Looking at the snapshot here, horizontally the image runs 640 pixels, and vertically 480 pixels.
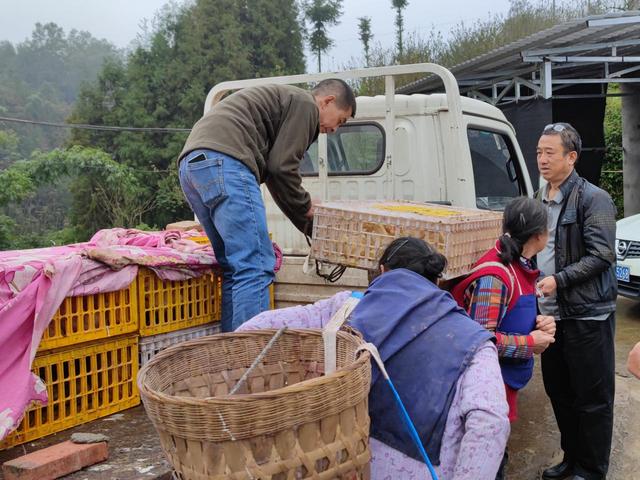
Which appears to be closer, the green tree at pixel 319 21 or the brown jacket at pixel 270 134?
the brown jacket at pixel 270 134

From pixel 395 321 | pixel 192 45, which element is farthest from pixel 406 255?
pixel 192 45

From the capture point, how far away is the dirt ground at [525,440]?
6.89 ft

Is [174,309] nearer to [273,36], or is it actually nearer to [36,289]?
[36,289]

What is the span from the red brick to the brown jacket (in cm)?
143

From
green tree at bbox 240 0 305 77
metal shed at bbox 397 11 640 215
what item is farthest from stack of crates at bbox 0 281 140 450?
green tree at bbox 240 0 305 77

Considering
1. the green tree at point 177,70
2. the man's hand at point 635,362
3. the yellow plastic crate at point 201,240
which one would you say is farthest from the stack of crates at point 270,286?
the green tree at point 177,70

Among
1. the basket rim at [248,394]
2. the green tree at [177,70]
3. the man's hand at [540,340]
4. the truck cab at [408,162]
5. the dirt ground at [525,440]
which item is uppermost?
the green tree at [177,70]

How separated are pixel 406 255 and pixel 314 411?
75cm

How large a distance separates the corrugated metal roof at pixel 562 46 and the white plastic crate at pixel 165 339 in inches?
265

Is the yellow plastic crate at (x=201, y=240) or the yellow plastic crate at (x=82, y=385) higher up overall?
the yellow plastic crate at (x=201, y=240)

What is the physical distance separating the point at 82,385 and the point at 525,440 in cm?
248

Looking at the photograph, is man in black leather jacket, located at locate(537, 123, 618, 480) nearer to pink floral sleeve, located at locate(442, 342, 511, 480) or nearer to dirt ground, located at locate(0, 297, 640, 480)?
dirt ground, located at locate(0, 297, 640, 480)

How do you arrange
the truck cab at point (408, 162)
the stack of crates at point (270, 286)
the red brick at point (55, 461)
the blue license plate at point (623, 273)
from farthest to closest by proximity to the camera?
1. the blue license plate at point (623, 273)
2. the truck cab at point (408, 162)
3. the stack of crates at point (270, 286)
4. the red brick at point (55, 461)

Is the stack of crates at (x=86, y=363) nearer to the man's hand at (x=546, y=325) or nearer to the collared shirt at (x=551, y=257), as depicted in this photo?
the man's hand at (x=546, y=325)
